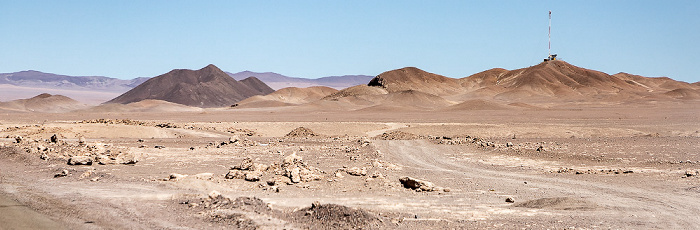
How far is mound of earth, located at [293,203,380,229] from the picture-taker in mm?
10609

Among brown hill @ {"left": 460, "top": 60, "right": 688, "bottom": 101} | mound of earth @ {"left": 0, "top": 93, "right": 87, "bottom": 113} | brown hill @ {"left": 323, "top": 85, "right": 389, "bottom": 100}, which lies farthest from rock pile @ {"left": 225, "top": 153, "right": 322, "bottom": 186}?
brown hill @ {"left": 460, "top": 60, "right": 688, "bottom": 101}

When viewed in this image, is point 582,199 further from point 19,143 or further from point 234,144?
point 19,143

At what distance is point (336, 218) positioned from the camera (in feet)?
→ 35.4

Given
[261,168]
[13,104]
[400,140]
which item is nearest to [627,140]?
[400,140]

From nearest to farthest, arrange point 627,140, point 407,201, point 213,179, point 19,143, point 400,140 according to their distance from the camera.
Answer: point 407,201
point 213,179
point 19,143
point 627,140
point 400,140

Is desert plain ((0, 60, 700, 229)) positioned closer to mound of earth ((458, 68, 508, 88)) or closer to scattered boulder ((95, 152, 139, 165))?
scattered boulder ((95, 152, 139, 165))

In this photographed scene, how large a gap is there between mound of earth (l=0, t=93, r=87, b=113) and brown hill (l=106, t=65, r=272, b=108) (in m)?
40.0

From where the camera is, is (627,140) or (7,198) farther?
(627,140)

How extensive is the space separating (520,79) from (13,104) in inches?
4110

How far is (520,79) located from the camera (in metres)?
150

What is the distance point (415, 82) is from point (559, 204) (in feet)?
426

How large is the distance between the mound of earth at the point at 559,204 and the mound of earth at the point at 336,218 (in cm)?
387

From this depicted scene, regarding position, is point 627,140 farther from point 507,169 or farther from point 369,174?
point 369,174

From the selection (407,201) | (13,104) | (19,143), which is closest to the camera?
(407,201)
